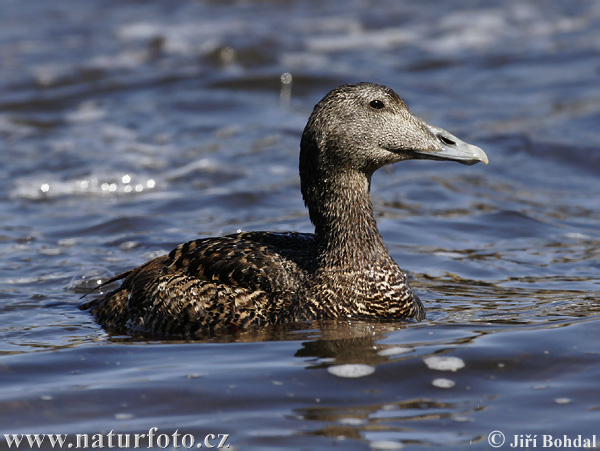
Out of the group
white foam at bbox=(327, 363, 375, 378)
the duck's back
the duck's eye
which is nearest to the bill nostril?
the duck's eye

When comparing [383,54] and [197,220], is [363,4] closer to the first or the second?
[383,54]

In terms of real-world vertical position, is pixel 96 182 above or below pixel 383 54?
below

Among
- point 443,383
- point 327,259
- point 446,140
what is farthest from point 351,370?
point 446,140

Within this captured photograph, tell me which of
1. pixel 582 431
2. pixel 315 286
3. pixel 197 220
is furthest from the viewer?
pixel 197 220

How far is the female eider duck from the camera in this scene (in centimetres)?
629

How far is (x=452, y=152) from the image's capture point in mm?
6410

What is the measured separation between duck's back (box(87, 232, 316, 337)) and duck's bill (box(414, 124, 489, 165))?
39.8 inches

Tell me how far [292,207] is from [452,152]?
4042 millimetres

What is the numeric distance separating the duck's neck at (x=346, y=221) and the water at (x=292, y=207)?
505mm

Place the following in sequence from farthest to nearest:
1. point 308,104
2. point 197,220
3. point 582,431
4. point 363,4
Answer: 1. point 363,4
2. point 308,104
3. point 197,220
4. point 582,431

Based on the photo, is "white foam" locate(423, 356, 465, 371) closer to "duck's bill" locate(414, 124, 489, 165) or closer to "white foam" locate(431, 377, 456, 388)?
"white foam" locate(431, 377, 456, 388)

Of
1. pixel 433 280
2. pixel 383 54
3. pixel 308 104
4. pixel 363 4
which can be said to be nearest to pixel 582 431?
pixel 433 280

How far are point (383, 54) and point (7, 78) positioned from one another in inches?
247

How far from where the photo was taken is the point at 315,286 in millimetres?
6352
